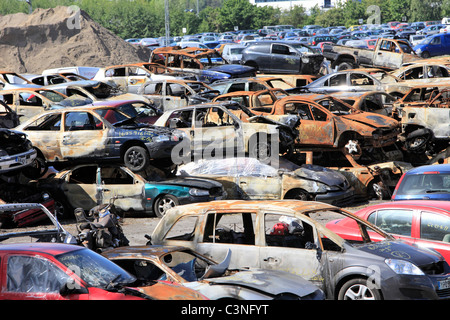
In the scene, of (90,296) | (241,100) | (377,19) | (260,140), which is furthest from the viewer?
(377,19)

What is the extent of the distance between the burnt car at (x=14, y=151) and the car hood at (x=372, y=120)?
7.68m

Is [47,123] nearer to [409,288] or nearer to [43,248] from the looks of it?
[43,248]

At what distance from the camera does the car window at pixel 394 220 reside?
30.1 ft

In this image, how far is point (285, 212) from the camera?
8.09 meters

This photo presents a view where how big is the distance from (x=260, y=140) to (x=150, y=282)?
8783 mm

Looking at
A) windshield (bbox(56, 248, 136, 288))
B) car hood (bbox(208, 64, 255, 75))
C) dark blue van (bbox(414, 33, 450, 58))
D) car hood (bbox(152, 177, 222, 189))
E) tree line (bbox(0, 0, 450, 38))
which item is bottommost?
car hood (bbox(152, 177, 222, 189))

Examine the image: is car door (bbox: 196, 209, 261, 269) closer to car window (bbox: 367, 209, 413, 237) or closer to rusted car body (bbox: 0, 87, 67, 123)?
car window (bbox: 367, 209, 413, 237)

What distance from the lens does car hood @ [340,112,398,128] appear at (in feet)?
51.8

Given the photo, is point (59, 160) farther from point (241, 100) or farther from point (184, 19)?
point (184, 19)

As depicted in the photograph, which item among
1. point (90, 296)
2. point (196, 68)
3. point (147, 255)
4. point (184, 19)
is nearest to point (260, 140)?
point (147, 255)

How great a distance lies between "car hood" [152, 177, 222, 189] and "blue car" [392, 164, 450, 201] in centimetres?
423

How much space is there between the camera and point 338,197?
45.4 feet

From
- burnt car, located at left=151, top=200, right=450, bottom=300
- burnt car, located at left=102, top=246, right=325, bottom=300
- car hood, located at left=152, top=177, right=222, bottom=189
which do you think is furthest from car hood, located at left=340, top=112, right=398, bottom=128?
burnt car, located at left=102, top=246, right=325, bottom=300

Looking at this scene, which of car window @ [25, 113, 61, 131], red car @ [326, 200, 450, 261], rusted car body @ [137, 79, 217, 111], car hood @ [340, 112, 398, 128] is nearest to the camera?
red car @ [326, 200, 450, 261]
